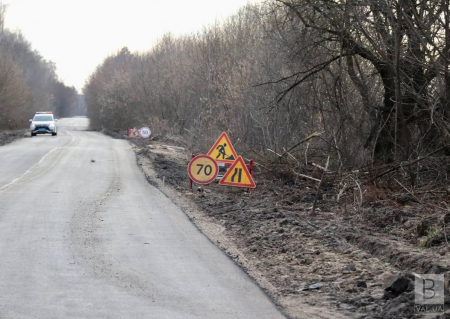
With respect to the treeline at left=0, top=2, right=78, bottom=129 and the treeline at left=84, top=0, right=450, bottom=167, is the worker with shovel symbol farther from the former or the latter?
the treeline at left=0, top=2, right=78, bottom=129

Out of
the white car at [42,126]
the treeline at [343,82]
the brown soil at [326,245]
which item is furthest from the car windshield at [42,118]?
the brown soil at [326,245]

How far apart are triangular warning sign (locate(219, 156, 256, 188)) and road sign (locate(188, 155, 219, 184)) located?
57 centimetres

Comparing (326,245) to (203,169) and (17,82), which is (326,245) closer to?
(203,169)

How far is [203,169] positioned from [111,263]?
7.65m

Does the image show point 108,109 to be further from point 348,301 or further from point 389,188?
point 348,301

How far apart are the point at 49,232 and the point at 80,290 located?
12.7 feet

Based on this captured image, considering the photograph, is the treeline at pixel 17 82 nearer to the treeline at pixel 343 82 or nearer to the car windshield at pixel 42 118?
the car windshield at pixel 42 118

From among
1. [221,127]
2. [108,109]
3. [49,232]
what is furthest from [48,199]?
[108,109]

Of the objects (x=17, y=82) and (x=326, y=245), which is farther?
(x=17, y=82)

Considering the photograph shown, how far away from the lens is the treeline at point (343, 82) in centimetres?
1212

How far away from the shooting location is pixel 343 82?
18.5 meters

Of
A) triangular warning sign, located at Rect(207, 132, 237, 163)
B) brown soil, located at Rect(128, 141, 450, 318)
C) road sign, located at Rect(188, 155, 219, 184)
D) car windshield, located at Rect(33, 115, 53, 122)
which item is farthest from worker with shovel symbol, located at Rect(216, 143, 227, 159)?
car windshield, located at Rect(33, 115, 53, 122)

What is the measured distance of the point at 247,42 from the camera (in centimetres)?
3300

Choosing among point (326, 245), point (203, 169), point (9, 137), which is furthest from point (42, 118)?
point (326, 245)
